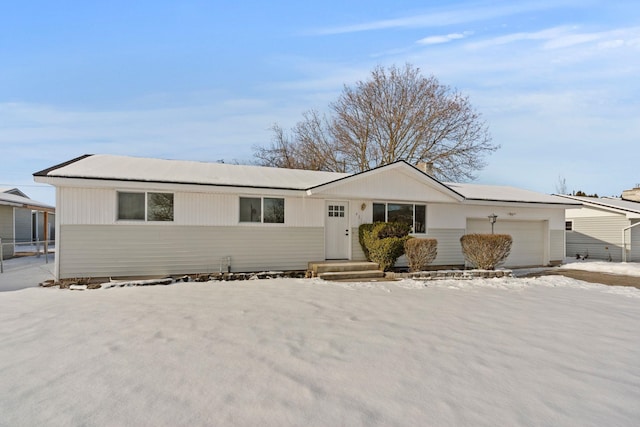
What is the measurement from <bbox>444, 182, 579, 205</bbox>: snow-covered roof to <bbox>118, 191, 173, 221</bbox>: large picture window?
1007cm

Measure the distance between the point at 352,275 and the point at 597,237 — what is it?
14.8m

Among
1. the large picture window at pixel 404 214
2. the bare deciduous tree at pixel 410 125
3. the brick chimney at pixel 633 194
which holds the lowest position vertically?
the large picture window at pixel 404 214

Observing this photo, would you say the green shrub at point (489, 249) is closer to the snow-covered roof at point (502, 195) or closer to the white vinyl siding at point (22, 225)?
the snow-covered roof at point (502, 195)

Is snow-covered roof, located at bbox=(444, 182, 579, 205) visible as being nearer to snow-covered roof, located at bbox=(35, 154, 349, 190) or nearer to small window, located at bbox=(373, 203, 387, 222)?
small window, located at bbox=(373, 203, 387, 222)

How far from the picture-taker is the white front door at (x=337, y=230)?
36.8 ft

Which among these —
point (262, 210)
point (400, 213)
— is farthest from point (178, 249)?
point (400, 213)

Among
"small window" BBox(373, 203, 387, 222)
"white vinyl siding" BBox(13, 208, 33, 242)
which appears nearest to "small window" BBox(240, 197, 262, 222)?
"small window" BBox(373, 203, 387, 222)

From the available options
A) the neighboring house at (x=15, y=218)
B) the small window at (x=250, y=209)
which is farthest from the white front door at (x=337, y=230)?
the neighboring house at (x=15, y=218)

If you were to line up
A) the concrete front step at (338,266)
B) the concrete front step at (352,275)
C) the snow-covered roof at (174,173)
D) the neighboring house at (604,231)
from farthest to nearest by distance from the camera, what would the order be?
the neighboring house at (604,231)
the concrete front step at (338,266)
the concrete front step at (352,275)
the snow-covered roof at (174,173)

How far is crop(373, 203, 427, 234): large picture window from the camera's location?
462 inches

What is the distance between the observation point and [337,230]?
1133 centimetres

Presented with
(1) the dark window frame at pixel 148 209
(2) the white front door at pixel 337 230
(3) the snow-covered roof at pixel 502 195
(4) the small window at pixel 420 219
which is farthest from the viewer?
(3) the snow-covered roof at pixel 502 195

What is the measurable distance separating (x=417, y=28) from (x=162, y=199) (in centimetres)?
893

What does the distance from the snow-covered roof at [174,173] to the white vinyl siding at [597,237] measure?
14311 millimetres
